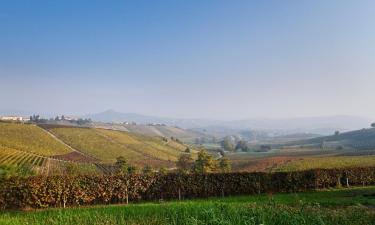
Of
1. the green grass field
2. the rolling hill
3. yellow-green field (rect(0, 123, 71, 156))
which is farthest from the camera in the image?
yellow-green field (rect(0, 123, 71, 156))

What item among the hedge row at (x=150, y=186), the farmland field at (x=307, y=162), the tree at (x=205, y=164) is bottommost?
the farmland field at (x=307, y=162)

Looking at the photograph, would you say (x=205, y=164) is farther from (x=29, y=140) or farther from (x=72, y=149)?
(x=29, y=140)

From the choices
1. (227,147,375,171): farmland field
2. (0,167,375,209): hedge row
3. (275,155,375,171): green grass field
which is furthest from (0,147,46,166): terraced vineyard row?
(0,167,375,209): hedge row

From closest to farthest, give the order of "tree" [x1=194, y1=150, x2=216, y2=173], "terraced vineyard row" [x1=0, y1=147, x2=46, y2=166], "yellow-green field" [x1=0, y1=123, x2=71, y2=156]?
"tree" [x1=194, y1=150, x2=216, y2=173], "terraced vineyard row" [x1=0, y1=147, x2=46, y2=166], "yellow-green field" [x1=0, y1=123, x2=71, y2=156]

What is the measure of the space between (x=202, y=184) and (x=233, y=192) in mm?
3476

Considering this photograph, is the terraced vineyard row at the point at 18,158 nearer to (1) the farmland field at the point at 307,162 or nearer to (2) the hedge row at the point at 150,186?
(1) the farmland field at the point at 307,162

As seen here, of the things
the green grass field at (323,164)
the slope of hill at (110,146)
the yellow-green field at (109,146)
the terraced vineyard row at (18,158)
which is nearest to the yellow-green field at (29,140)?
the terraced vineyard row at (18,158)

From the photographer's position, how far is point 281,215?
47.9 feet

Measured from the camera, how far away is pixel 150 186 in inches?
1657

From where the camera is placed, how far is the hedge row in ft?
122

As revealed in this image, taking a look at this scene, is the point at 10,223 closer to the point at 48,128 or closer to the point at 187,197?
the point at 187,197

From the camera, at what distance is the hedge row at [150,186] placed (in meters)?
37.1

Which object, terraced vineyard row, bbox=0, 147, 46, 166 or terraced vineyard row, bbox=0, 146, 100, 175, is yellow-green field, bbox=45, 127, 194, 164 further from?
terraced vineyard row, bbox=0, 147, 46, 166

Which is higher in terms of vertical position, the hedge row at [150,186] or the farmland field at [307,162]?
the hedge row at [150,186]
